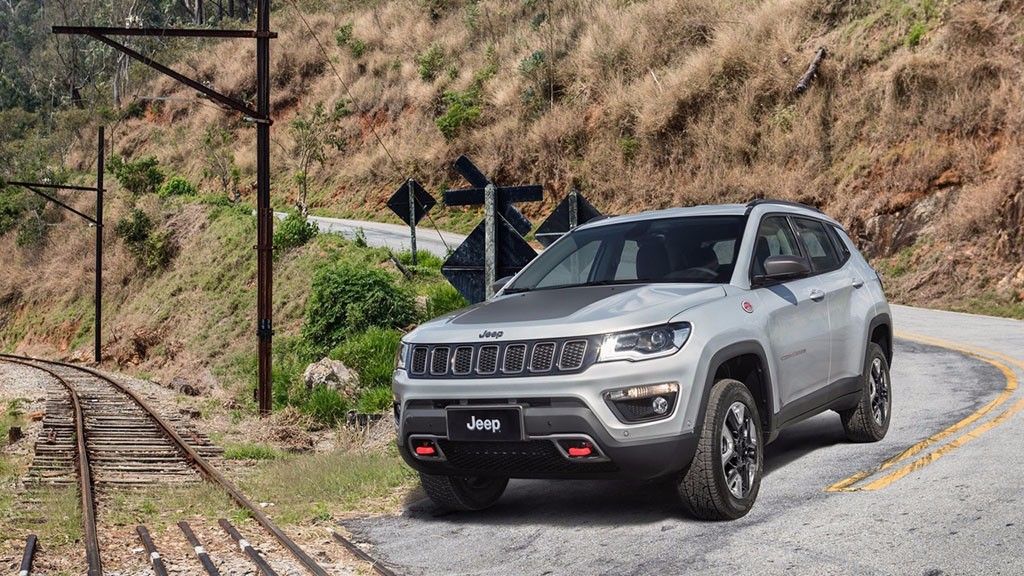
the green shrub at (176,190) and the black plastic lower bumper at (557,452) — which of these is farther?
the green shrub at (176,190)

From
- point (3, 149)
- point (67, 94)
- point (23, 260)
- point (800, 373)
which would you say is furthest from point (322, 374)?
point (67, 94)

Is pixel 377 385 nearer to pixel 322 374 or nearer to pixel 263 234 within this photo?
pixel 322 374

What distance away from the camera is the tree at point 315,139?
47219 mm

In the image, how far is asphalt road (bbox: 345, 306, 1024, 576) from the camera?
5930 mm

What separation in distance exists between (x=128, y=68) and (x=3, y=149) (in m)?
10.5

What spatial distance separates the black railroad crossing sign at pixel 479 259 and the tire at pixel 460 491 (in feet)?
10.1

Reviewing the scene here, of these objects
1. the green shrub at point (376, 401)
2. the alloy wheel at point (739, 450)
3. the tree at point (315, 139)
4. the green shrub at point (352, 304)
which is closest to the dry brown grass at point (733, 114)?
the tree at point (315, 139)

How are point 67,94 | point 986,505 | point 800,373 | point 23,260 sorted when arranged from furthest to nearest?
1. point 67,94
2. point 23,260
3. point 800,373
4. point 986,505

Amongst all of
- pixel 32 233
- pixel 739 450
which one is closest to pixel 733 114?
pixel 739 450

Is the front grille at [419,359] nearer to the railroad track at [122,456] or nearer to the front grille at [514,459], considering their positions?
the front grille at [514,459]

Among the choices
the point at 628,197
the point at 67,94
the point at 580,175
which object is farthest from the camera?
the point at 67,94

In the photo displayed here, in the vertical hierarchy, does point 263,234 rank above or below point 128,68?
below

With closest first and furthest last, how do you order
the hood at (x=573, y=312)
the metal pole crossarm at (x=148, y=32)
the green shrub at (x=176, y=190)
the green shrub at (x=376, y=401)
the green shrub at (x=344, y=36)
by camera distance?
1. the hood at (x=573, y=312)
2. the metal pole crossarm at (x=148, y=32)
3. the green shrub at (x=376, y=401)
4. the green shrub at (x=176, y=190)
5. the green shrub at (x=344, y=36)

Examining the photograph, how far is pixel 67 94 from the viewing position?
86.3 meters
